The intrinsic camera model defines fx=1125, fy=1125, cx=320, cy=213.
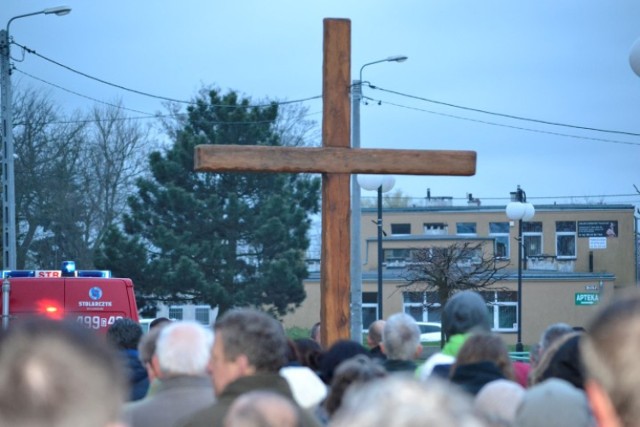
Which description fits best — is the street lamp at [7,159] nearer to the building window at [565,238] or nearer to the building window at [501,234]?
the building window at [501,234]

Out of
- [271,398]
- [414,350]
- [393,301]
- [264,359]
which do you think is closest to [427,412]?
[271,398]

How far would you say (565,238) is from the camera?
69.9m

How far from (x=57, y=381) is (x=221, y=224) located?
41904 millimetres

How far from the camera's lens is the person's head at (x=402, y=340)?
6684 mm

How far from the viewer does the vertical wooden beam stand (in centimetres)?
1029

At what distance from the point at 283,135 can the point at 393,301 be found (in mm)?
14357

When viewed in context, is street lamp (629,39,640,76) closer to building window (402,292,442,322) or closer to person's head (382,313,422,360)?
person's head (382,313,422,360)

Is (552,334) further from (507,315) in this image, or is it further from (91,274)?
(507,315)

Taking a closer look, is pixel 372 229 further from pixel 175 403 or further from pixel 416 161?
pixel 175 403

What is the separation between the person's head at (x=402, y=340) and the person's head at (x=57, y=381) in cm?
457

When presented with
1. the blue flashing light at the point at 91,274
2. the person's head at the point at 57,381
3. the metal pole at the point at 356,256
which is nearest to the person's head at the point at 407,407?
the person's head at the point at 57,381

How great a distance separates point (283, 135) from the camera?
52.7 m

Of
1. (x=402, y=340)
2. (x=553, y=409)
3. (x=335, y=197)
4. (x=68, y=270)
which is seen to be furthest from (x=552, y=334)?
(x=68, y=270)

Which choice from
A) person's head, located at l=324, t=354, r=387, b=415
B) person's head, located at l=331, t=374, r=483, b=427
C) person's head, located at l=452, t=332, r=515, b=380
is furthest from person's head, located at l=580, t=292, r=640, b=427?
person's head, located at l=452, t=332, r=515, b=380
